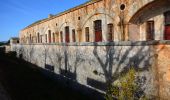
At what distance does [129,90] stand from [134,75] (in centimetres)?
55

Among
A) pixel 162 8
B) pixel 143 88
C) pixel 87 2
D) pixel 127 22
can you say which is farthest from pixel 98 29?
pixel 143 88

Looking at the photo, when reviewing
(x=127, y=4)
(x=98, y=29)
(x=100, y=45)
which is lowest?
(x=100, y=45)

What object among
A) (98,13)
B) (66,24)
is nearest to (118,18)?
(98,13)

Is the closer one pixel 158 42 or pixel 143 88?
pixel 158 42

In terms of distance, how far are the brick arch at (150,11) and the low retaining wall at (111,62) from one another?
531cm

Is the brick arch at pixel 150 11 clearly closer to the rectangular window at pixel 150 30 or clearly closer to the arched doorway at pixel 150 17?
the arched doorway at pixel 150 17

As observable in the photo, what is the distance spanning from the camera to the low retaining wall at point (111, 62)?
688 centimetres

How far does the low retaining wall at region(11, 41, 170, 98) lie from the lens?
6881 millimetres

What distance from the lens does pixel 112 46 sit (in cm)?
895

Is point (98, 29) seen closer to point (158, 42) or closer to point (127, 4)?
point (127, 4)

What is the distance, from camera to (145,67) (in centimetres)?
736

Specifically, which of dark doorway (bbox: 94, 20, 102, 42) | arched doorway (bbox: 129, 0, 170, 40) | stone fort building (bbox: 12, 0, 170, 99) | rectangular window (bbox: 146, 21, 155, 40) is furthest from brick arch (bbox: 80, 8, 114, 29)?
rectangular window (bbox: 146, 21, 155, 40)

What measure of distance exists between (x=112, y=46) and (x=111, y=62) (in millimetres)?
640

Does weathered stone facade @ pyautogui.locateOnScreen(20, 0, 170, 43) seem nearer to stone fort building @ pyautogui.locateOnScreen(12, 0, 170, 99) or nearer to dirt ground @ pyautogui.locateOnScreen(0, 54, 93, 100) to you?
stone fort building @ pyautogui.locateOnScreen(12, 0, 170, 99)
